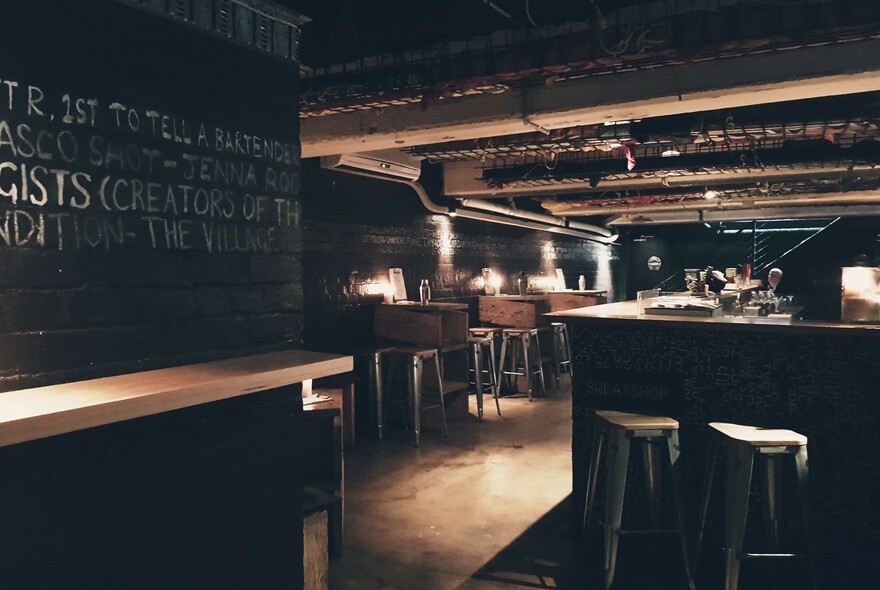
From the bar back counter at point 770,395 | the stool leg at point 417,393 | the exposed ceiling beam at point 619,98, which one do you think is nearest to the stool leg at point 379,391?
the stool leg at point 417,393

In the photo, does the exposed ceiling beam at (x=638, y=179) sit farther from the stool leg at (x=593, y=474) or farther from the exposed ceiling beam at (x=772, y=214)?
the exposed ceiling beam at (x=772, y=214)

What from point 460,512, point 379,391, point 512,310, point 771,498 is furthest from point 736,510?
point 512,310

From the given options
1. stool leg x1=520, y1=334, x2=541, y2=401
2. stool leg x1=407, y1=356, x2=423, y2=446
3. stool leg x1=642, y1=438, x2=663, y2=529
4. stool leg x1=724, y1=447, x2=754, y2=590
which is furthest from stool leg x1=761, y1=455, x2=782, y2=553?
stool leg x1=520, y1=334, x2=541, y2=401

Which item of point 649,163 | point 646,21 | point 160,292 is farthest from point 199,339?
point 649,163

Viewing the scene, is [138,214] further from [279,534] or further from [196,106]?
[279,534]

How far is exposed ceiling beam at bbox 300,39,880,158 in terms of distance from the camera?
288 centimetres

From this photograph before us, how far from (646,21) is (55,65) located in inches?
90.7

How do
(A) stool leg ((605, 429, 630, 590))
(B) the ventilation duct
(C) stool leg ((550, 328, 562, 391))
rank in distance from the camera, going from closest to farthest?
(A) stool leg ((605, 429, 630, 590)), (B) the ventilation duct, (C) stool leg ((550, 328, 562, 391))

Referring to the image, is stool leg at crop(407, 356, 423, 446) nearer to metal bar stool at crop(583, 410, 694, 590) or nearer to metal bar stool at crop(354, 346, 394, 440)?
metal bar stool at crop(354, 346, 394, 440)

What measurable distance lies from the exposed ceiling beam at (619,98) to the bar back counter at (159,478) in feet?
7.13

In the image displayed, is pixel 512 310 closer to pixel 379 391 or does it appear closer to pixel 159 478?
pixel 379 391

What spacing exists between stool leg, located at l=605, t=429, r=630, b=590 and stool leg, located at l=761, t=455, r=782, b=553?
67 cm

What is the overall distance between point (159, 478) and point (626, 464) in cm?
200

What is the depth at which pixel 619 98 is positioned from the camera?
3322mm
